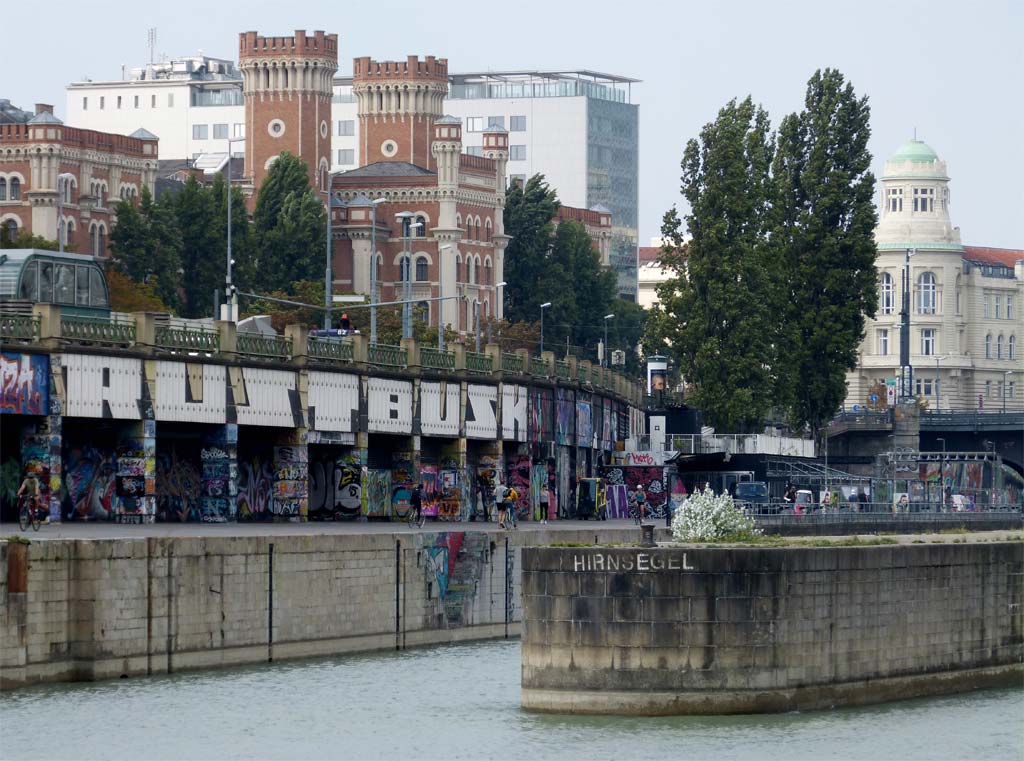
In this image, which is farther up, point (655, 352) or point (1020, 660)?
point (655, 352)

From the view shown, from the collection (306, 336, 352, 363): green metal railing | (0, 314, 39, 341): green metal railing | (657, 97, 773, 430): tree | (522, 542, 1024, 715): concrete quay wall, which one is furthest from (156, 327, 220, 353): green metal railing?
(657, 97, 773, 430): tree

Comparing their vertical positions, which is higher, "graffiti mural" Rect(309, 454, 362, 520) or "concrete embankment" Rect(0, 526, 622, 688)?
"graffiti mural" Rect(309, 454, 362, 520)

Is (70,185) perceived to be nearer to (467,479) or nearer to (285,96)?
(285,96)

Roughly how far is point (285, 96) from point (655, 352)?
77024 mm

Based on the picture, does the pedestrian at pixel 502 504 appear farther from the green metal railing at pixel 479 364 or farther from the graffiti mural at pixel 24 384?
the graffiti mural at pixel 24 384

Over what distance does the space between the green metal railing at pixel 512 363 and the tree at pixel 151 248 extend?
5605cm

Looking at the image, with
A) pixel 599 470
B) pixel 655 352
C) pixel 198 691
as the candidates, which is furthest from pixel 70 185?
pixel 198 691

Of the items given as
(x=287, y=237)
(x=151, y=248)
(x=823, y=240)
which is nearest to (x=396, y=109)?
(x=287, y=237)

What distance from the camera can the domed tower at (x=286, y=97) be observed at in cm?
18712

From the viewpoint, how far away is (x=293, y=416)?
240ft

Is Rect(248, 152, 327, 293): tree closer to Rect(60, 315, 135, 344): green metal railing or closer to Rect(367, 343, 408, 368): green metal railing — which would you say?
Rect(367, 343, 408, 368): green metal railing

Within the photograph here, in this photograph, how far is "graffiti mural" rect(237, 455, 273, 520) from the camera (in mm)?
71875

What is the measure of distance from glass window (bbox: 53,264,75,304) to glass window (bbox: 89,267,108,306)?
737mm

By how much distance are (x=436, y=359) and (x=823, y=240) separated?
41.4m
